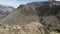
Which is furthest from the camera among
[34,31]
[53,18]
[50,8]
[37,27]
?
[50,8]

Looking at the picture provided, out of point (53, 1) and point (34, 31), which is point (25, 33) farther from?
point (53, 1)

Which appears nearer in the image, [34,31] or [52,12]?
[34,31]

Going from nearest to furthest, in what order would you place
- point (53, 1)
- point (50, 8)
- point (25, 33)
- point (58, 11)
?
1. point (25, 33)
2. point (58, 11)
3. point (50, 8)
4. point (53, 1)

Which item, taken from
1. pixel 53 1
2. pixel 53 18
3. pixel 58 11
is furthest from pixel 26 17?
pixel 53 1

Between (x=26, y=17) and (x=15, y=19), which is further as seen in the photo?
(x=15, y=19)

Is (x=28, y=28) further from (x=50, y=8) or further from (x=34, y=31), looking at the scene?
(x=50, y=8)

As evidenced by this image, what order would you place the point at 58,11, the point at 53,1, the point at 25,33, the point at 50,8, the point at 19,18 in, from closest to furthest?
1. the point at 25,33
2. the point at 19,18
3. the point at 58,11
4. the point at 50,8
5. the point at 53,1

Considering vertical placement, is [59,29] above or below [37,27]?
below

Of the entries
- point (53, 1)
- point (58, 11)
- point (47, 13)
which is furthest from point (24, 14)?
point (53, 1)

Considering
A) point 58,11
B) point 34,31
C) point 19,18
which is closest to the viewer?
point 34,31
